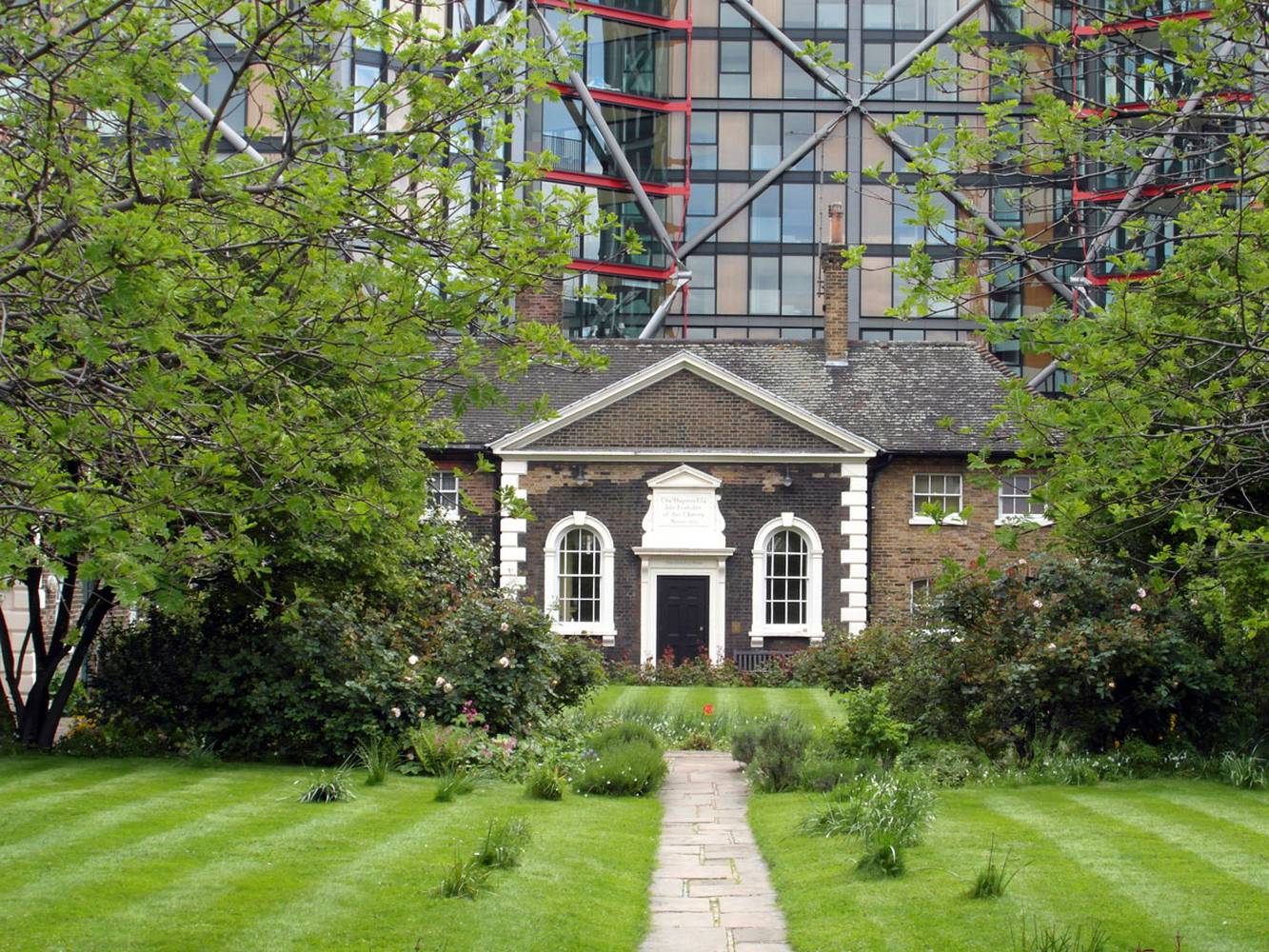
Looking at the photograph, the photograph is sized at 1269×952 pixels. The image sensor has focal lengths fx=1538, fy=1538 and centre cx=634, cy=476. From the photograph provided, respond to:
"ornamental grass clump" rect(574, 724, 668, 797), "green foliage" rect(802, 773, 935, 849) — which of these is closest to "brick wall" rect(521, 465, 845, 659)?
"ornamental grass clump" rect(574, 724, 668, 797)

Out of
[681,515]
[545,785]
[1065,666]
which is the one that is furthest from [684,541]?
[545,785]

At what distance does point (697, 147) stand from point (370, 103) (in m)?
50.5

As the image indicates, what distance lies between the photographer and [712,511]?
35.0 meters

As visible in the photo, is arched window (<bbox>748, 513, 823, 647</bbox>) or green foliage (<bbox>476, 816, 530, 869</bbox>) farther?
arched window (<bbox>748, 513, 823, 647</bbox>)

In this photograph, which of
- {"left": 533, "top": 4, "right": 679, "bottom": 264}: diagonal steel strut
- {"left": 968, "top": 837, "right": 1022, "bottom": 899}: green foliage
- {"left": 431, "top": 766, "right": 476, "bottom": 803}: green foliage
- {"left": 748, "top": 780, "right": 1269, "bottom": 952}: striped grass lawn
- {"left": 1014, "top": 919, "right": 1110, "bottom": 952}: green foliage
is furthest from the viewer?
{"left": 533, "top": 4, "right": 679, "bottom": 264}: diagonal steel strut

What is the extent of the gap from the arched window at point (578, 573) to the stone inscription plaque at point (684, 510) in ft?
5.39

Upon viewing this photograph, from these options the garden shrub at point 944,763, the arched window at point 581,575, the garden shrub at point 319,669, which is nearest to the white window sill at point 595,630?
the arched window at point 581,575

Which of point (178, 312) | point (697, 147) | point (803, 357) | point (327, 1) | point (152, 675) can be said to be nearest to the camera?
point (178, 312)

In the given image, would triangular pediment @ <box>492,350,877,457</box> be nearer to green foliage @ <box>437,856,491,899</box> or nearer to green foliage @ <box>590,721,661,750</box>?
green foliage @ <box>590,721,661,750</box>

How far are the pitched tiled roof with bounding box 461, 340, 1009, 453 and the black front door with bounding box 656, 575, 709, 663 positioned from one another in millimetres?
4894

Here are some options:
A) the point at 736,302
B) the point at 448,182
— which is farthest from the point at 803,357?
the point at 448,182

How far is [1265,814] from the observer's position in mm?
13977

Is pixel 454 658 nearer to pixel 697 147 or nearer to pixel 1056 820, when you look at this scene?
pixel 1056 820

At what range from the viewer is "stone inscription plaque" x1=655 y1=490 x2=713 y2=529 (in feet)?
115
